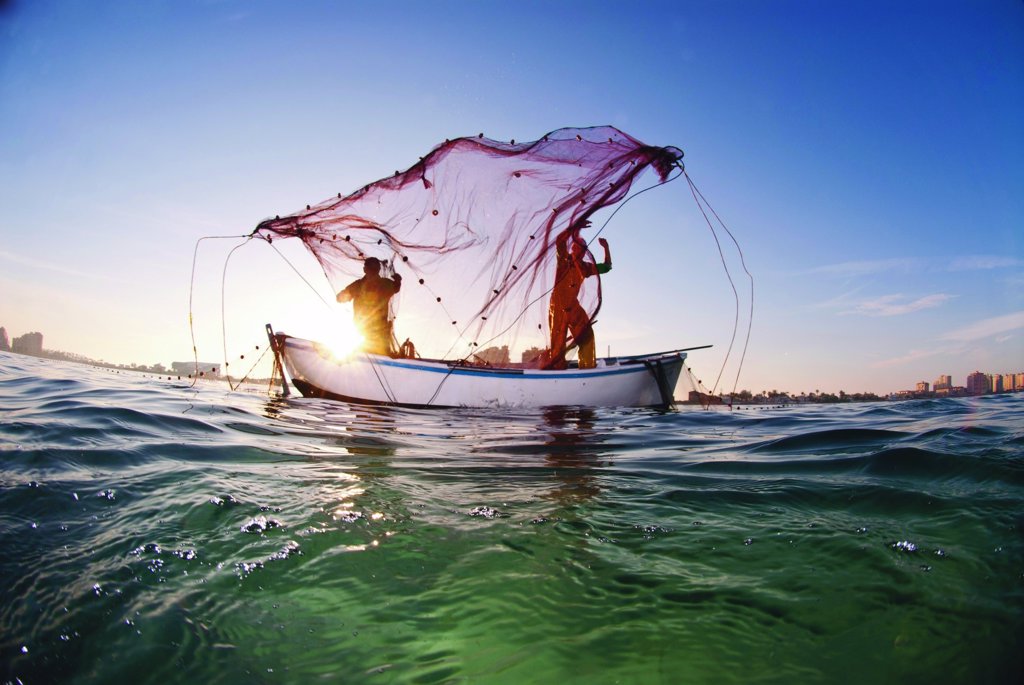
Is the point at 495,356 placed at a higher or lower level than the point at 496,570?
higher

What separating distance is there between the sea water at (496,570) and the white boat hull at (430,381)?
8.79 metres

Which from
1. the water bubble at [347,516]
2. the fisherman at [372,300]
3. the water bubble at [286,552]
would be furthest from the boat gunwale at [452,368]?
the water bubble at [286,552]

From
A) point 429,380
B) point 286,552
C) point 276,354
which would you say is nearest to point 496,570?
point 286,552

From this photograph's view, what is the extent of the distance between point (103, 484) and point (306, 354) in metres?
10.8

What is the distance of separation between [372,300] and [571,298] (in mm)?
5011

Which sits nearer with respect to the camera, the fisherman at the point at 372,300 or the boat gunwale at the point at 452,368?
the fisherman at the point at 372,300

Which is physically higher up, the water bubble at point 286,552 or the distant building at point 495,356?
the distant building at point 495,356

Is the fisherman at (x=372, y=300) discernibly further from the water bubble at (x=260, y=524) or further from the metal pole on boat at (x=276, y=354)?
the water bubble at (x=260, y=524)

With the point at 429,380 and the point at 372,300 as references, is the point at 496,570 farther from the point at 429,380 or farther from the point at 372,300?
the point at 429,380

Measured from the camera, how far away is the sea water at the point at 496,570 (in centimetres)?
174

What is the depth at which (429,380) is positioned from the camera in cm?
1346

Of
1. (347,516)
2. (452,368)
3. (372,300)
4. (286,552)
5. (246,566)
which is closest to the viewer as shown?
(246,566)

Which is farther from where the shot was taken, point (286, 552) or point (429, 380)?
point (429, 380)

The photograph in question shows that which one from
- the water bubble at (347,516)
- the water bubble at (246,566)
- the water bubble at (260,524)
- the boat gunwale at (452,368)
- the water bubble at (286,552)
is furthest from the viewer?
the boat gunwale at (452,368)
